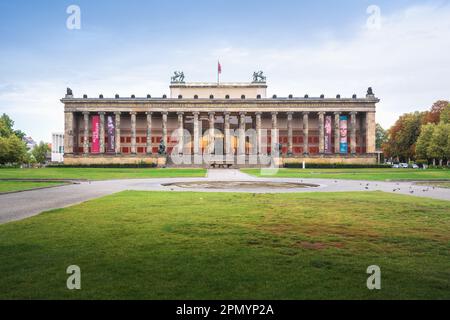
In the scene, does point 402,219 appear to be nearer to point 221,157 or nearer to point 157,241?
point 157,241

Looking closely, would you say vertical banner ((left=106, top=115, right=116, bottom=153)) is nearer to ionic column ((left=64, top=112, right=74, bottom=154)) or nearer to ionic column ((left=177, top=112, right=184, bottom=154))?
ionic column ((left=64, top=112, right=74, bottom=154))

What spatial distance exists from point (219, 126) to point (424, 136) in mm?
51215

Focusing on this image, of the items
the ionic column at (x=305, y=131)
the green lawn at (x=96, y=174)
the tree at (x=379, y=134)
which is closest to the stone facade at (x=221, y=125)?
the ionic column at (x=305, y=131)

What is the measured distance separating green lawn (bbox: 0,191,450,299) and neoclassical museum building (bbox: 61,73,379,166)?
252 ft

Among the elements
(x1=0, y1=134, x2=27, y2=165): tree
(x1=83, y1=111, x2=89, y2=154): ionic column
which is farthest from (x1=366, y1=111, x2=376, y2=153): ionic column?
(x1=0, y1=134, x2=27, y2=165): tree

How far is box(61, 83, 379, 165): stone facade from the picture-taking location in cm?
9494

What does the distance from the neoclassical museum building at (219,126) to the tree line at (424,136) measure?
12.7 meters

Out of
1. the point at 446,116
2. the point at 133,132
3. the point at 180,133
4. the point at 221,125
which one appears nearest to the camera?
the point at 446,116

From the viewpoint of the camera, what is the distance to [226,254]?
325 inches

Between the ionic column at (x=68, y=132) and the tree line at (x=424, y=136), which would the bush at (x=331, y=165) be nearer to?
the tree line at (x=424, y=136)

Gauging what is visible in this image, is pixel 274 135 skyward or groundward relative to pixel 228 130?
groundward

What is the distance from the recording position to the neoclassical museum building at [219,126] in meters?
94.1

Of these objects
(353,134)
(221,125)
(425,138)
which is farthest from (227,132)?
(425,138)

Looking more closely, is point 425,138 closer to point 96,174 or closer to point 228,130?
point 228,130
